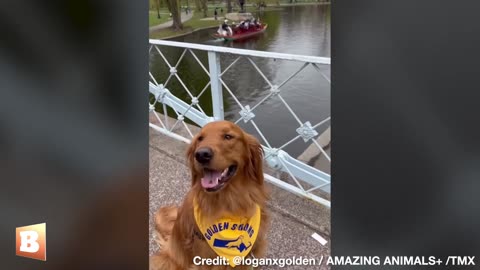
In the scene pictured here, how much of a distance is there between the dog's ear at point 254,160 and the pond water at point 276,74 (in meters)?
0.23

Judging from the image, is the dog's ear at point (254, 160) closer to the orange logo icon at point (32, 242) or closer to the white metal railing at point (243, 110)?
the white metal railing at point (243, 110)

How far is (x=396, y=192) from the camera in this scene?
4.08 feet

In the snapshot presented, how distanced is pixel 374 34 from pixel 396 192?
597 millimetres

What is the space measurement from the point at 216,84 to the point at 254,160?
489 millimetres

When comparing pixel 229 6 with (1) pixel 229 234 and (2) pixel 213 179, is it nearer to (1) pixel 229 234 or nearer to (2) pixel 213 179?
(2) pixel 213 179

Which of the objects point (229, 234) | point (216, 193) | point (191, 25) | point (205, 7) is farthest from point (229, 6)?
point (229, 234)

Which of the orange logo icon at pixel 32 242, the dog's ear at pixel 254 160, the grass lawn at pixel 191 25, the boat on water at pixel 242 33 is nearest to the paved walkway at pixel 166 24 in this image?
the grass lawn at pixel 191 25

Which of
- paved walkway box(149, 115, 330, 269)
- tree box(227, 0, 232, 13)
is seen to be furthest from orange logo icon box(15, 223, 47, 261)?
tree box(227, 0, 232, 13)

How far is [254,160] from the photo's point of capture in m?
1.36

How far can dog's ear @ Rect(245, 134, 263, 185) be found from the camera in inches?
51.9

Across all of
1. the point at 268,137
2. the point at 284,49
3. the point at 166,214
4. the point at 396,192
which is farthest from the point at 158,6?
the point at 396,192

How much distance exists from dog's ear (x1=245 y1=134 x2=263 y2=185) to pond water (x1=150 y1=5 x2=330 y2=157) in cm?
23

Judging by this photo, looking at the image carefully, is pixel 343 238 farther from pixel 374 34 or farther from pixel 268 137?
pixel 374 34

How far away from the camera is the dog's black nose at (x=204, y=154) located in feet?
3.74
